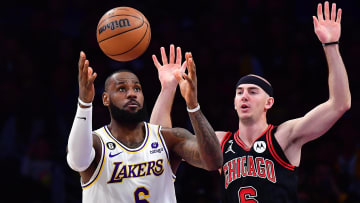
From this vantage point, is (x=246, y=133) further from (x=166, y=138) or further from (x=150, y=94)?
(x=150, y=94)

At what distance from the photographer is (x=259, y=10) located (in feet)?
31.2

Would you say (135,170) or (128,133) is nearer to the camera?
(135,170)

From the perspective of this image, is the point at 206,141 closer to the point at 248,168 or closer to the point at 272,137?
the point at 248,168

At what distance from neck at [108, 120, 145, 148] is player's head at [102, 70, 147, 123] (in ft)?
0.19

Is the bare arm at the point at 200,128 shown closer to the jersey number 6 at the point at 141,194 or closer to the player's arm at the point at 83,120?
the jersey number 6 at the point at 141,194

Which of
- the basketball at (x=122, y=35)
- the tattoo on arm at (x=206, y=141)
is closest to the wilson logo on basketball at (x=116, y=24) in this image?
the basketball at (x=122, y=35)

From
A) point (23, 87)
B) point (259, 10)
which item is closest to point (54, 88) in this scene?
point (23, 87)

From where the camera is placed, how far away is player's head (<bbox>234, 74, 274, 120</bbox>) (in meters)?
5.00

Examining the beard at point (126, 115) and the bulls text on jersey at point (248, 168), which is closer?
the beard at point (126, 115)

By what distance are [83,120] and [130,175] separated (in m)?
0.67

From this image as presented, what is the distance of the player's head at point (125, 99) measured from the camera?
438 centimetres

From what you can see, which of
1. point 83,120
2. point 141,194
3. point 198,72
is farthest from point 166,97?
point 198,72

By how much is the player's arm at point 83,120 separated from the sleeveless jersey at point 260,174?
1.49 metres

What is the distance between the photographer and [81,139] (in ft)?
12.4
